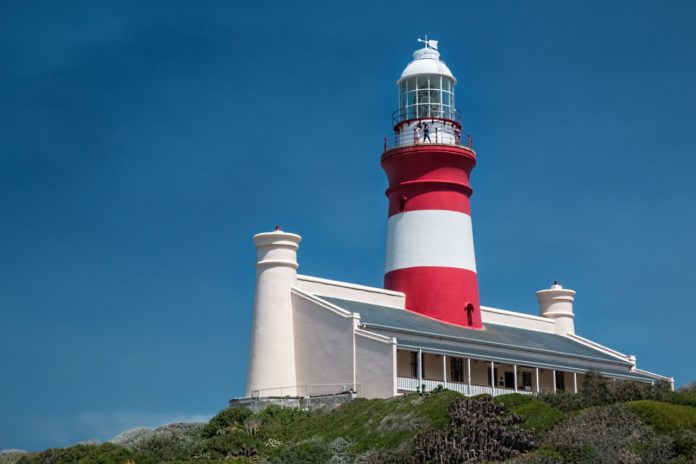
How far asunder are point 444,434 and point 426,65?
21937 mm

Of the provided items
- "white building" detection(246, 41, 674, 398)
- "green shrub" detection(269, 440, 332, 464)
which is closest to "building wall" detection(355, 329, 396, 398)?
"white building" detection(246, 41, 674, 398)

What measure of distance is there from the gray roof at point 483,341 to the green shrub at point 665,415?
38.3 ft

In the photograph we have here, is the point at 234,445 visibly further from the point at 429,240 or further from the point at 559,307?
the point at 559,307

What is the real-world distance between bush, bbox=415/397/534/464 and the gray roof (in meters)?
8.63

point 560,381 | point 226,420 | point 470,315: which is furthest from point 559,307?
point 226,420

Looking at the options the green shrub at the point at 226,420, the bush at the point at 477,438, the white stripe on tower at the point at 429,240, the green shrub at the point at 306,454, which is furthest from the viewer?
the white stripe on tower at the point at 429,240

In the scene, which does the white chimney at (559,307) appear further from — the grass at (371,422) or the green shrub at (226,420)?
the green shrub at (226,420)

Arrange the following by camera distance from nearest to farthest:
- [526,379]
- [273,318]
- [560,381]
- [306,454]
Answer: [306,454] → [273,318] → [526,379] → [560,381]

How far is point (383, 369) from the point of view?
36188 millimetres

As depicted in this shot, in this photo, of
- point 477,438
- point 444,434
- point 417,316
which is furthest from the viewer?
point 417,316

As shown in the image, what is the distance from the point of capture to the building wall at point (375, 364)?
35.9m

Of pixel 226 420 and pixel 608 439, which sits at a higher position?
pixel 226 420

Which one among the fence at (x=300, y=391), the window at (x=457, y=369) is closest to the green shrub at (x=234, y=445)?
the fence at (x=300, y=391)

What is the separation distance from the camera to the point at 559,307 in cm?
5166
